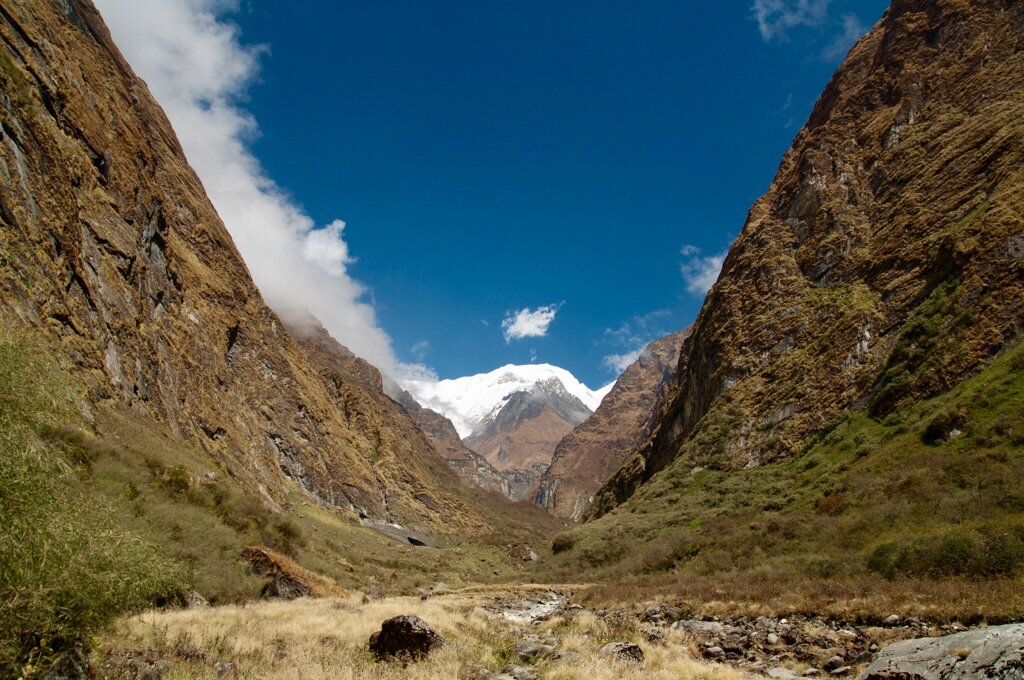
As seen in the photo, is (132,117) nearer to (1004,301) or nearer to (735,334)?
(735,334)

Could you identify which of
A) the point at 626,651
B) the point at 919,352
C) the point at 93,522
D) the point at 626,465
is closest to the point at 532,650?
the point at 626,651

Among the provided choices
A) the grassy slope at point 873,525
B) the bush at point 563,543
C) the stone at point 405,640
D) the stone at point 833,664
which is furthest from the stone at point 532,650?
the bush at point 563,543

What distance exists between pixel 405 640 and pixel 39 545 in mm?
7226

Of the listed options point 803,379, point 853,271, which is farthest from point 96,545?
point 853,271

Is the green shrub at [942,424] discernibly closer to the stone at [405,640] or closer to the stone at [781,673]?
the stone at [781,673]

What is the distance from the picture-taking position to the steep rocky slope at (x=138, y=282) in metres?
30.1

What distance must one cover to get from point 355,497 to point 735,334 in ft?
219

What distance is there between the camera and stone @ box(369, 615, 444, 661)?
11133 mm

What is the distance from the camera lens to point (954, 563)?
16594mm

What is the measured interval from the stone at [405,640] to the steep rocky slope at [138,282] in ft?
25.1

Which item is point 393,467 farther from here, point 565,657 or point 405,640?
point 565,657

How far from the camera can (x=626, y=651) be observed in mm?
11180

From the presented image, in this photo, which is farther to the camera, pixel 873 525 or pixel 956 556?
pixel 873 525

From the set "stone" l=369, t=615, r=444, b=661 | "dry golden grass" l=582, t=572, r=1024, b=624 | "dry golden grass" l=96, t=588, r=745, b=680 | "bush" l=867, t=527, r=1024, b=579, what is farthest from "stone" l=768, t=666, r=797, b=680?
"bush" l=867, t=527, r=1024, b=579
